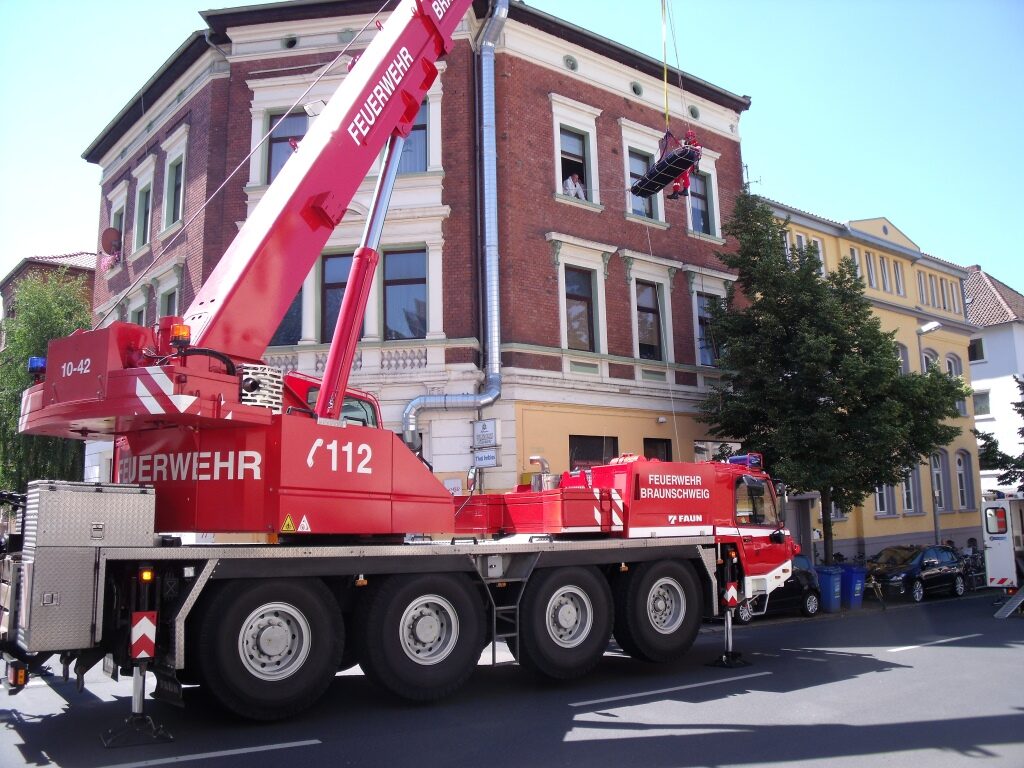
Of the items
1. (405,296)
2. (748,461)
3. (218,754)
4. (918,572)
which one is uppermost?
(405,296)

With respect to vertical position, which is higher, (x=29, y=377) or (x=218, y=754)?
(x=29, y=377)

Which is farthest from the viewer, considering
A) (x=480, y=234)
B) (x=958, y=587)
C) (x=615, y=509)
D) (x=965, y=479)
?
(x=965, y=479)

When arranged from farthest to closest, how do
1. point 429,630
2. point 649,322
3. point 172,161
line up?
point 649,322, point 172,161, point 429,630

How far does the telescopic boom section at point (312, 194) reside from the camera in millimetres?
7156

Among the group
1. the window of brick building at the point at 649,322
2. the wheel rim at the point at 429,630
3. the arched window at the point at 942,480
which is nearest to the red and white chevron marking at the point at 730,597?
the wheel rim at the point at 429,630

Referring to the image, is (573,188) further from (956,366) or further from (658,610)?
(956,366)

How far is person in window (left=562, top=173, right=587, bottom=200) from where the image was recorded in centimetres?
1867

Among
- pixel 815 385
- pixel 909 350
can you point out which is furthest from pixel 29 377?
pixel 909 350

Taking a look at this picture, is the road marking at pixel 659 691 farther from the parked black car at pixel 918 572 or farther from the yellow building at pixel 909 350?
the yellow building at pixel 909 350

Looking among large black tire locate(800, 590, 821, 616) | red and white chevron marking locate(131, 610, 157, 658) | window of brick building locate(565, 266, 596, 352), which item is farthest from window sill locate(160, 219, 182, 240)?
large black tire locate(800, 590, 821, 616)

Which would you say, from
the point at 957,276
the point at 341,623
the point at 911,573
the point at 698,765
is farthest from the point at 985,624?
the point at 957,276

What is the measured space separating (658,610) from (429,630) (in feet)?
10.7

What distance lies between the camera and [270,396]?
23.2 feet

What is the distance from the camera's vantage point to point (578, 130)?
1912 centimetres
